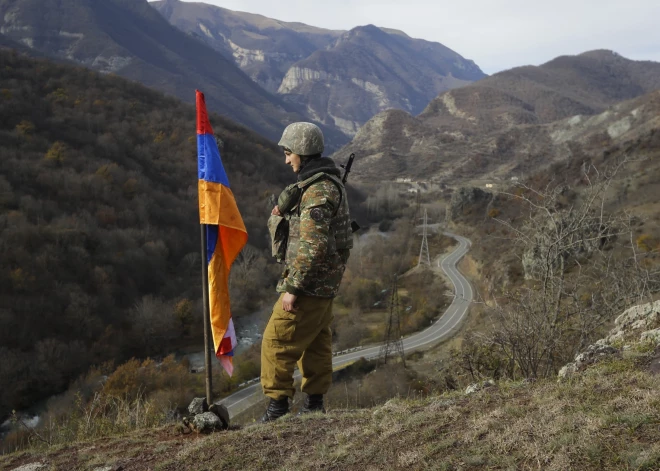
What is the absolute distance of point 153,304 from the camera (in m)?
30.3

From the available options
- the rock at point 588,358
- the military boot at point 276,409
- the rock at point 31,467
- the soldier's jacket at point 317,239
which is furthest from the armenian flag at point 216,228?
the rock at point 588,358

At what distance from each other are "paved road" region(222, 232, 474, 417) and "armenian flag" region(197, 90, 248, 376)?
18.6 metres

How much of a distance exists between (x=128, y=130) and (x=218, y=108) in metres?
138

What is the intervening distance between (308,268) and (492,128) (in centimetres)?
15586

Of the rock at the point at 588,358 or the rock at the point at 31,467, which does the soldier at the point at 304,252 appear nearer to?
the rock at the point at 31,467

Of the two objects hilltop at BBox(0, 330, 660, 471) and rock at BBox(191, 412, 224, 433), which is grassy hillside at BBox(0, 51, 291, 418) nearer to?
rock at BBox(191, 412, 224, 433)

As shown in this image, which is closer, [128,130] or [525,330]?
[525,330]

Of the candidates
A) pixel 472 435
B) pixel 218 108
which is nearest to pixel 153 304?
pixel 472 435

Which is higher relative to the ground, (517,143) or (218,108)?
(218,108)

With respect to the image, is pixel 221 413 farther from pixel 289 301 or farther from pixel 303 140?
pixel 303 140

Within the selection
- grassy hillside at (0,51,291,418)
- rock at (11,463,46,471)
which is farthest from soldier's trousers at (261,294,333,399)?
grassy hillside at (0,51,291,418)

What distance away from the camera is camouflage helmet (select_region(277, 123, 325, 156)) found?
370 cm

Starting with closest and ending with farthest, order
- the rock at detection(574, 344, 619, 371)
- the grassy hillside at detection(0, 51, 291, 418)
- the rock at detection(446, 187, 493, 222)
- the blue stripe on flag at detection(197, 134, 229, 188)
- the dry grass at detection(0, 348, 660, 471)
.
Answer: the dry grass at detection(0, 348, 660, 471) < the rock at detection(574, 344, 619, 371) < the blue stripe on flag at detection(197, 134, 229, 188) < the grassy hillside at detection(0, 51, 291, 418) < the rock at detection(446, 187, 493, 222)

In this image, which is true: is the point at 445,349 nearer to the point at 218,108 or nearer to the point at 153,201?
the point at 153,201
